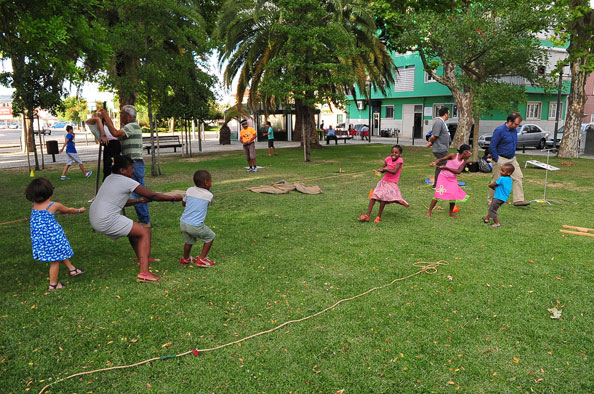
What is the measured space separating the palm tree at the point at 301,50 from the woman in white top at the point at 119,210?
1207 cm

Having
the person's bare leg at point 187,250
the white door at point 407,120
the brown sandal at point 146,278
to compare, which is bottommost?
the brown sandal at point 146,278

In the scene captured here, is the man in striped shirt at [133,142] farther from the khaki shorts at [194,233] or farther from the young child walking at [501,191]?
the young child walking at [501,191]

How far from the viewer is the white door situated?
40281mm

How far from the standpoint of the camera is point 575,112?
19234 mm

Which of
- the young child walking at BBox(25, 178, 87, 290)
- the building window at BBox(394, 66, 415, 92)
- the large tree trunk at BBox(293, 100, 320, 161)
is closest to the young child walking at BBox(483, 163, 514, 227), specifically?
the young child walking at BBox(25, 178, 87, 290)

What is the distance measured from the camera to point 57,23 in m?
6.80

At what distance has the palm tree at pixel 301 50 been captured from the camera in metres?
16.2

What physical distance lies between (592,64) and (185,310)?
61.1ft

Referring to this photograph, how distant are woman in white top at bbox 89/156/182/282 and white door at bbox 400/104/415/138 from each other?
1494 inches

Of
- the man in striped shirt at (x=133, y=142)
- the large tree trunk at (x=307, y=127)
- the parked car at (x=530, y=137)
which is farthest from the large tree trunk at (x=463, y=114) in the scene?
the man in striped shirt at (x=133, y=142)

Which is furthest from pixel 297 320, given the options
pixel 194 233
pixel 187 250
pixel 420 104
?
pixel 420 104

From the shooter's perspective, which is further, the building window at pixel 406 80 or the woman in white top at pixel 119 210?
the building window at pixel 406 80

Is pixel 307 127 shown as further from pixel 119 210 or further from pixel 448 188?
pixel 119 210

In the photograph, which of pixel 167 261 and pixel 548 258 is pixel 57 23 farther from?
pixel 548 258
